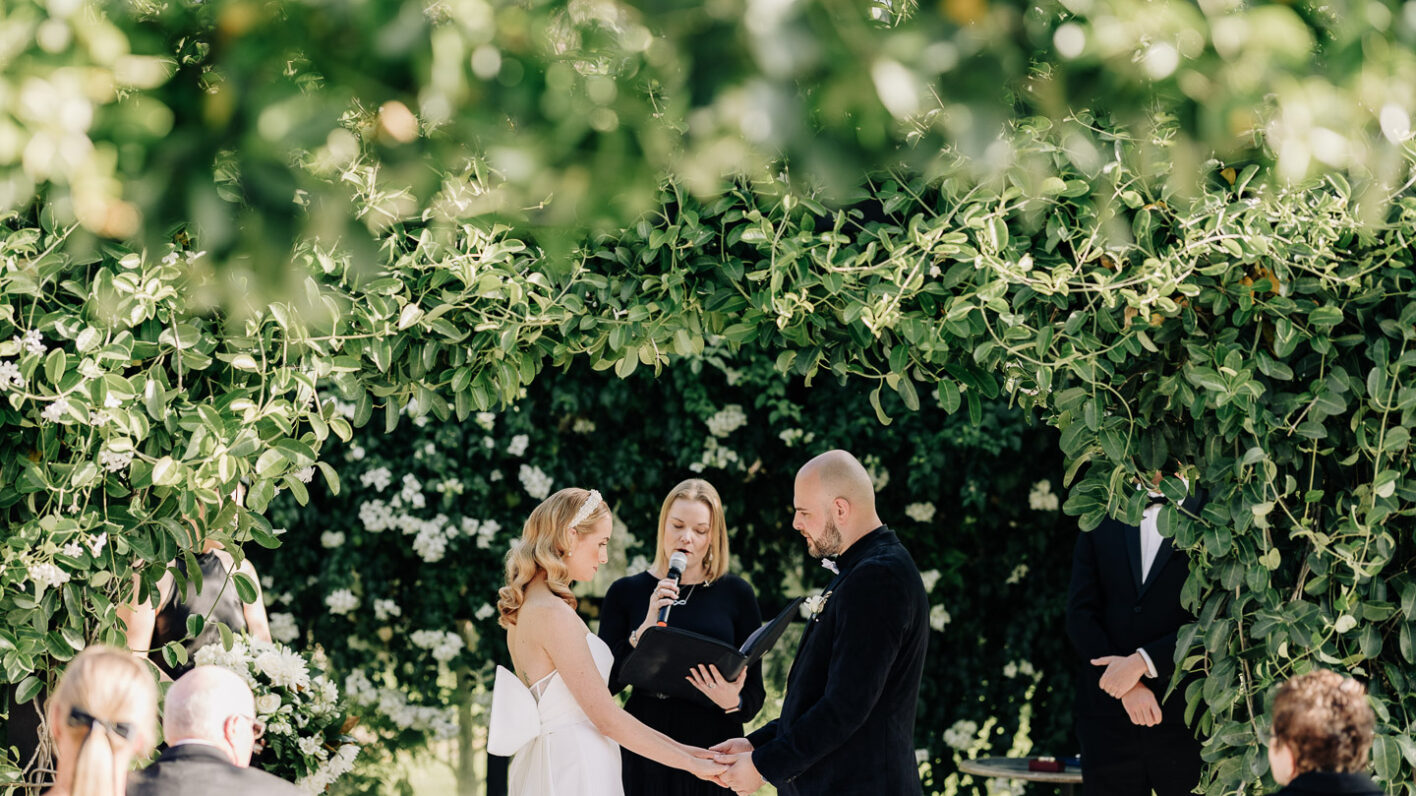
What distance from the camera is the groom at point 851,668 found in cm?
341

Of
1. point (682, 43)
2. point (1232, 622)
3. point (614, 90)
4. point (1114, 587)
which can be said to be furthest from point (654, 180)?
point (1114, 587)

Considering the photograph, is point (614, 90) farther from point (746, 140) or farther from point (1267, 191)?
point (1267, 191)

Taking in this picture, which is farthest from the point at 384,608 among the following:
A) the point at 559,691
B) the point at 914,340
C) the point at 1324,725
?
the point at 1324,725

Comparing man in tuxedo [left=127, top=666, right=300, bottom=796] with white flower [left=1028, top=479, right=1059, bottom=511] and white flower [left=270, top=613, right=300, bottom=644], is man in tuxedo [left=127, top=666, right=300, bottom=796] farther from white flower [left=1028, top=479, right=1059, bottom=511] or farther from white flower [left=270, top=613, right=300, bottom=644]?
white flower [left=1028, top=479, right=1059, bottom=511]

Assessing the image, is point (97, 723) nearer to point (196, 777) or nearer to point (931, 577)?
point (196, 777)

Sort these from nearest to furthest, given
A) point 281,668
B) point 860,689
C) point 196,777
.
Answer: point 196,777 → point 860,689 → point 281,668

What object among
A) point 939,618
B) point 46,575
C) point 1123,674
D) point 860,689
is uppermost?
point 46,575

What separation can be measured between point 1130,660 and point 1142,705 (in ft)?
0.50

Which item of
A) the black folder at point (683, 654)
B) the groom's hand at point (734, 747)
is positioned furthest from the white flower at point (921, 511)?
the groom's hand at point (734, 747)

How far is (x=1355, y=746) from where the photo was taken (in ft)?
7.48

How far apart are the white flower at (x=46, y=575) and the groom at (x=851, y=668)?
6.00ft

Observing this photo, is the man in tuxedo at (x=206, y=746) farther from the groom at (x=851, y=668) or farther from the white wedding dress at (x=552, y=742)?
the groom at (x=851, y=668)

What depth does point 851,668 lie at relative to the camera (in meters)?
3.41

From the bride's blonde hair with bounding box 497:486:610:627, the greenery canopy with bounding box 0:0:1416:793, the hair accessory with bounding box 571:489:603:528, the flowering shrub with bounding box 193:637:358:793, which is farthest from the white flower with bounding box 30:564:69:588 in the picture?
the hair accessory with bounding box 571:489:603:528
